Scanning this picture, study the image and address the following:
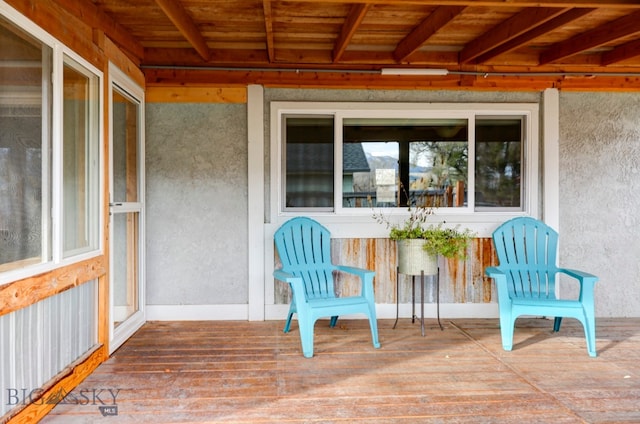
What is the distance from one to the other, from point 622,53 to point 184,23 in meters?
3.48

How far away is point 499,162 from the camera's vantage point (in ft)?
13.8

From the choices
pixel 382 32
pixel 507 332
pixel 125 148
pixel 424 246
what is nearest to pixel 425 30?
pixel 382 32

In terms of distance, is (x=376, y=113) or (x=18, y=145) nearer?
(x=18, y=145)

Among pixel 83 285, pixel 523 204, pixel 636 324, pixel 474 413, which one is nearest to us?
pixel 474 413

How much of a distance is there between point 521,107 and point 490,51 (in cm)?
65

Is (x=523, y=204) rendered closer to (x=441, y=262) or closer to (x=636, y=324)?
(x=441, y=262)

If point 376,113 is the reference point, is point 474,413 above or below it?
below

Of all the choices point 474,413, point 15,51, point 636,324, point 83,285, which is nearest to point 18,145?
point 15,51

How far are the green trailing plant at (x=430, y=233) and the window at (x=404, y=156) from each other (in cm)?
12

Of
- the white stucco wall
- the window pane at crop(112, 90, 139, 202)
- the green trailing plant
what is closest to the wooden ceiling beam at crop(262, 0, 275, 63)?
the white stucco wall

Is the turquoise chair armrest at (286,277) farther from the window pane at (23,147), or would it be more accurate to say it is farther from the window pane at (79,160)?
the window pane at (23,147)

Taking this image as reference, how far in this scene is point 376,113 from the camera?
407 centimetres

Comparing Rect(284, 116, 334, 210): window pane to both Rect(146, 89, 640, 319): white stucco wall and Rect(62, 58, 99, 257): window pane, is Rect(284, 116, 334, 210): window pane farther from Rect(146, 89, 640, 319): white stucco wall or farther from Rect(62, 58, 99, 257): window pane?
Rect(62, 58, 99, 257): window pane

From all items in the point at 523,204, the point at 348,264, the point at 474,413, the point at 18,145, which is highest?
the point at 18,145
